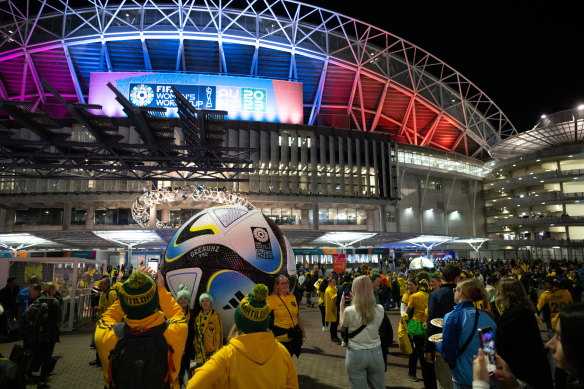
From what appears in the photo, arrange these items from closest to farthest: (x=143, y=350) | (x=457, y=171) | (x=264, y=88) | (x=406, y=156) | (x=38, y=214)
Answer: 1. (x=143, y=350)
2. (x=38, y=214)
3. (x=264, y=88)
4. (x=406, y=156)
5. (x=457, y=171)

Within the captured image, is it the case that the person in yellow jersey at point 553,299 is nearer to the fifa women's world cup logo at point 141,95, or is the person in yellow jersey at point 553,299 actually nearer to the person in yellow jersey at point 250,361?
the person in yellow jersey at point 250,361

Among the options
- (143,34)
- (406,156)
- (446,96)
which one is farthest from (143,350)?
(446,96)

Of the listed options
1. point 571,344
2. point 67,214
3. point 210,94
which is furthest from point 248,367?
point 67,214

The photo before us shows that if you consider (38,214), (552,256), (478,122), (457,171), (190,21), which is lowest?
(552,256)

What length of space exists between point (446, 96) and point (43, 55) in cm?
5812

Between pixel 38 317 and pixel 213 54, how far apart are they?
4901 centimetres

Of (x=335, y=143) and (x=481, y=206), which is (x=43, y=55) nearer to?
(x=335, y=143)

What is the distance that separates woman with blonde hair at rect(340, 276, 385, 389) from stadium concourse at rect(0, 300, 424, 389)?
7.35 ft

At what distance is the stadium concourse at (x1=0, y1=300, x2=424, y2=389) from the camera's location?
6688mm

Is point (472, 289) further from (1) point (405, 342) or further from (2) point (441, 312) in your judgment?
(1) point (405, 342)

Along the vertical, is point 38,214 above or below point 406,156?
below

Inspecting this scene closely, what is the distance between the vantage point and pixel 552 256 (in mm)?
47031

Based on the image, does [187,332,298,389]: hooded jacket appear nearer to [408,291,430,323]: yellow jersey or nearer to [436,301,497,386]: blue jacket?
[436,301,497,386]: blue jacket

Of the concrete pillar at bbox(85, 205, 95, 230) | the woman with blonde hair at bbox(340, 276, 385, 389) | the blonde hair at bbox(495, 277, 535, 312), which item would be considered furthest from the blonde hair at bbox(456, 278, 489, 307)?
the concrete pillar at bbox(85, 205, 95, 230)
